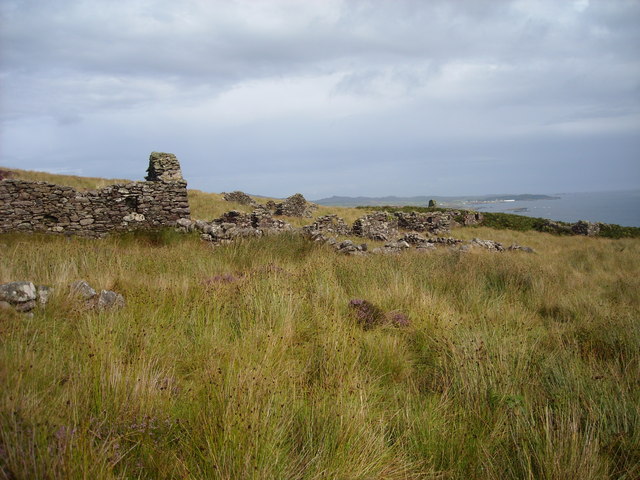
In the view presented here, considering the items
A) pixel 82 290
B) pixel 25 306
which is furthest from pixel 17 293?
pixel 82 290

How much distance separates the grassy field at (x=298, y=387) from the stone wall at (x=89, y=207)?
809cm

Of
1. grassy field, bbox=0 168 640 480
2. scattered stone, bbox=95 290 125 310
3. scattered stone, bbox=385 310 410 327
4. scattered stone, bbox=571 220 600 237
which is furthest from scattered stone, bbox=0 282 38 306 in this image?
scattered stone, bbox=571 220 600 237

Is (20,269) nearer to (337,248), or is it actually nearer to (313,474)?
(313,474)

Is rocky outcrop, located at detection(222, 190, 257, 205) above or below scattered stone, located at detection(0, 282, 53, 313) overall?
above

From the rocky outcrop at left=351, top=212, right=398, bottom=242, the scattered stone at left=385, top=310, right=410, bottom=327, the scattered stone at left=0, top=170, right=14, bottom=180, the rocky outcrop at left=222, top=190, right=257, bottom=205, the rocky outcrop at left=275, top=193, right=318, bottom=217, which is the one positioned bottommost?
the scattered stone at left=385, top=310, right=410, bottom=327

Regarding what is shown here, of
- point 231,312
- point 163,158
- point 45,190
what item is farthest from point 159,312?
point 163,158

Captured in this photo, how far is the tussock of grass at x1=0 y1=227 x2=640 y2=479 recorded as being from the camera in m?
2.17

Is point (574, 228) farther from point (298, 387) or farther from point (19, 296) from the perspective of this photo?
point (19, 296)

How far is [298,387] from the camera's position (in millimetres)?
3201

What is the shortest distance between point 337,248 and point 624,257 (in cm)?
1204

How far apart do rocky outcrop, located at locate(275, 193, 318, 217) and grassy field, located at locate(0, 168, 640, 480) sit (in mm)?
23532

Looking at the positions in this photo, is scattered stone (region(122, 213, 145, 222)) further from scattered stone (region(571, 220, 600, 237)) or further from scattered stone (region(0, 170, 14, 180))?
scattered stone (region(571, 220, 600, 237))

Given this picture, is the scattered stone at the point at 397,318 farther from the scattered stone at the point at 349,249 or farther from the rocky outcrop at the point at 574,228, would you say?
the rocky outcrop at the point at 574,228

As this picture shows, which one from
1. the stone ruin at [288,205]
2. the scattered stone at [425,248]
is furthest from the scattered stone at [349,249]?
the stone ruin at [288,205]
